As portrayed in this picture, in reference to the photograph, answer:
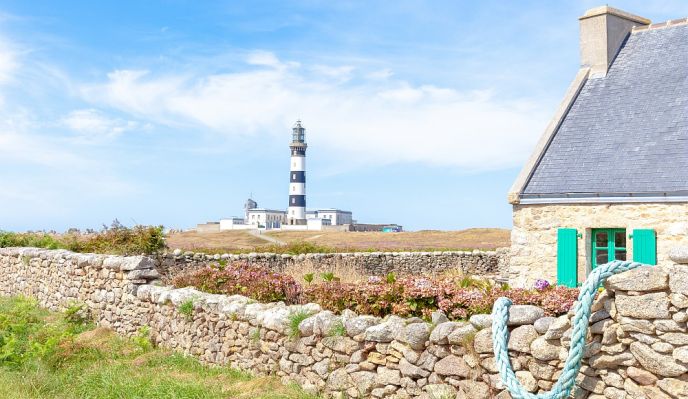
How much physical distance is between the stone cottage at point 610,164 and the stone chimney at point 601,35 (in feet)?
0.09

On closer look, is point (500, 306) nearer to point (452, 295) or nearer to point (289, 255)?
point (452, 295)

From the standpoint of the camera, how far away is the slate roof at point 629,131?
1405 cm

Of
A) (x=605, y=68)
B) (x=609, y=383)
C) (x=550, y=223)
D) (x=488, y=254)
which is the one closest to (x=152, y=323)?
(x=609, y=383)

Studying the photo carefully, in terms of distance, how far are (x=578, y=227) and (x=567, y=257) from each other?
72 centimetres

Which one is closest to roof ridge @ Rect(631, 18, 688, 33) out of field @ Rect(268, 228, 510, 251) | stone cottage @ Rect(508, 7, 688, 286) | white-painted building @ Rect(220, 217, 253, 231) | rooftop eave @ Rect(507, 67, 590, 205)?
stone cottage @ Rect(508, 7, 688, 286)

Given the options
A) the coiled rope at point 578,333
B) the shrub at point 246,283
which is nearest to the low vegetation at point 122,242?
the shrub at point 246,283

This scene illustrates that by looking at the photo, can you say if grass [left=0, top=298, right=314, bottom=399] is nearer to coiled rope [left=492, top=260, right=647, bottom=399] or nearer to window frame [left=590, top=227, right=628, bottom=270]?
coiled rope [left=492, top=260, right=647, bottom=399]

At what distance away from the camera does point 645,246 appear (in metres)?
13.5

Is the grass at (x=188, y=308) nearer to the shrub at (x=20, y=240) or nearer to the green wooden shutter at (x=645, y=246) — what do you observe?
the green wooden shutter at (x=645, y=246)

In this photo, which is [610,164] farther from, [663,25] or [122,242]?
[122,242]

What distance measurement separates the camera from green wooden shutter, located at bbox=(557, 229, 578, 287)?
14480 millimetres

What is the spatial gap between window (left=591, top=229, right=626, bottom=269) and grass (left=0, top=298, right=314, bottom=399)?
924 cm

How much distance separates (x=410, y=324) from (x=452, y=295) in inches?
74.7

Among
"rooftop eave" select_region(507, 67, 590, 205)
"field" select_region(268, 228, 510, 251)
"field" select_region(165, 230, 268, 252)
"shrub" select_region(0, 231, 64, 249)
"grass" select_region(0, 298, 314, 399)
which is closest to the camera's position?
"grass" select_region(0, 298, 314, 399)
